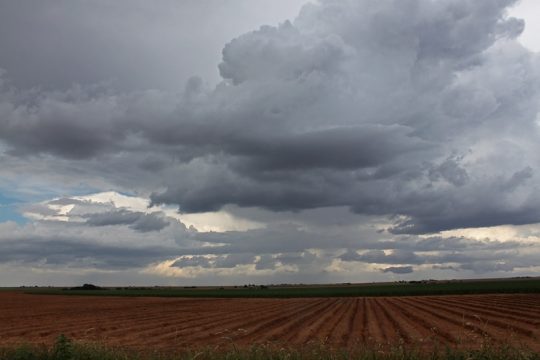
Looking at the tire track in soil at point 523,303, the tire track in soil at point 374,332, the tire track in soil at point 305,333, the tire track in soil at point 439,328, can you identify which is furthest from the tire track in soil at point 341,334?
the tire track in soil at point 523,303

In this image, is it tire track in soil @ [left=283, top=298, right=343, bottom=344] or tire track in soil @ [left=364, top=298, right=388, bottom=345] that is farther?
tire track in soil @ [left=283, top=298, right=343, bottom=344]

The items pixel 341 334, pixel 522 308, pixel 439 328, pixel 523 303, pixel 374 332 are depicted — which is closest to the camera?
pixel 341 334

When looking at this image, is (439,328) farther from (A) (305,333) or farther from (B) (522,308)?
(B) (522,308)

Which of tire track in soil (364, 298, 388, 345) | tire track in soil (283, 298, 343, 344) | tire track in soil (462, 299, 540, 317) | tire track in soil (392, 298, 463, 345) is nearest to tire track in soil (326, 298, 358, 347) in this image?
tire track in soil (283, 298, 343, 344)

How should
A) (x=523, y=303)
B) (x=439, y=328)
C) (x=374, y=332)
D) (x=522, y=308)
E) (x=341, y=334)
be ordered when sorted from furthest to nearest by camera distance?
(x=523, y=303), (x=522, y=308), (x=439, y=328), (x=374, y=332), (x=341, y=334)

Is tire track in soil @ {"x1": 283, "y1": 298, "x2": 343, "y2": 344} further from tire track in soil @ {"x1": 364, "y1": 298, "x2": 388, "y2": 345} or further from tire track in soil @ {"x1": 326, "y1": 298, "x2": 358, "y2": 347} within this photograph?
tire track in soil @ {"x1": 364, "y1": 298, "x2": 388, "y2": 345}

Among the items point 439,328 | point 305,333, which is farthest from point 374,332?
point 439,328

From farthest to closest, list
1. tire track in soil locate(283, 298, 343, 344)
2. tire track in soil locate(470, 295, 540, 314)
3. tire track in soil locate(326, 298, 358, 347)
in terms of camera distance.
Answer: tire track in soil locate(470, 295, 540, 314) → tire track in soil locate(283, 298, 343, 344) → tire track in soil locate(326, 298, 358, 347)

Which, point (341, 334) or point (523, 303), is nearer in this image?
point (341, 334)

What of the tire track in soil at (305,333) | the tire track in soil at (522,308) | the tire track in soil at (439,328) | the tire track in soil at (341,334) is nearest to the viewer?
the tire track in soil at (341,334)

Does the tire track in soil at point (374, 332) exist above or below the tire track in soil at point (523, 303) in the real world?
below

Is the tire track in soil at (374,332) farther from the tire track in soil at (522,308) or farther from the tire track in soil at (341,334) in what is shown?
the tire track in soil at (522,308)

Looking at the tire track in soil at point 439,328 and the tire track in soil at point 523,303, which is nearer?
the tire track in soil at point 439,328

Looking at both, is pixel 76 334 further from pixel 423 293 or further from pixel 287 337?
pixel 423 293
